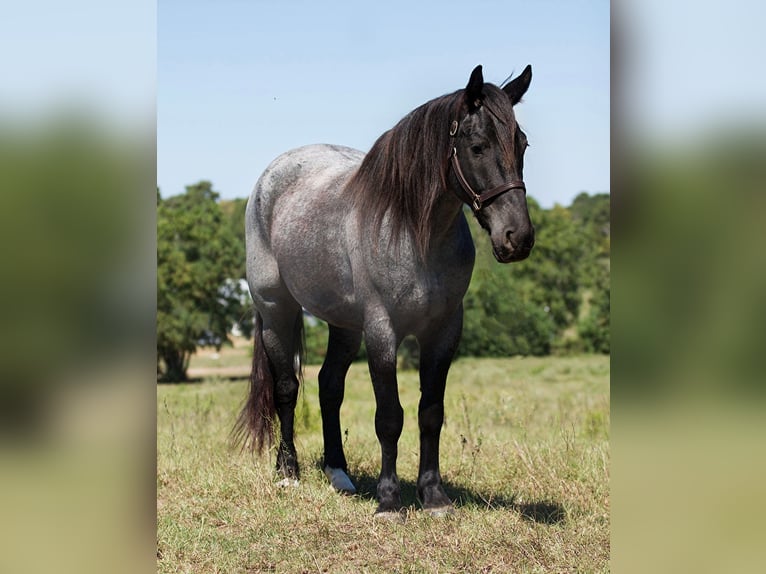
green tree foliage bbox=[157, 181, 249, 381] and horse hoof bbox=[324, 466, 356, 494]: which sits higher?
green tree foliage bbox=[157, 181, 249, 381]

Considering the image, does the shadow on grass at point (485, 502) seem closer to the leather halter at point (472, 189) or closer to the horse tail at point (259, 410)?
the horse tail at point (259, 410)

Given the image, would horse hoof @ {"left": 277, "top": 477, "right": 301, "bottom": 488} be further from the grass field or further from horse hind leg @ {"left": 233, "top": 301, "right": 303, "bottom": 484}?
horse hind leg @ {"left": 233, "top": 301, "right": 303, "bottom": 484}

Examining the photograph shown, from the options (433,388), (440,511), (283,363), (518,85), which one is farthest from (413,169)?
(283,363)

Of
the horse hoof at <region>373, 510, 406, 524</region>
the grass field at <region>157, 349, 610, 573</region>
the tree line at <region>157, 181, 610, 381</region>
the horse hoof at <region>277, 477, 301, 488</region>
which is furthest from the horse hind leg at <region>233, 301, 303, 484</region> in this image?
the tree line at <region>157, 181, 610, 381</region>

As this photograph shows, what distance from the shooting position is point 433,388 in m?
5.24

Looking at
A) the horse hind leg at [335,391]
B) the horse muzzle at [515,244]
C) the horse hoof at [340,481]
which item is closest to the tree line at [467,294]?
the horse hind leg at [335,391]

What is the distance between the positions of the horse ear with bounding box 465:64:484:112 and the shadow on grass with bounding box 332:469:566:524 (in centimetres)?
236

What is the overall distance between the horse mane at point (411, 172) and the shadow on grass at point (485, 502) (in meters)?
1.70

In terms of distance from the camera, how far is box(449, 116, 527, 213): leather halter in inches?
170
